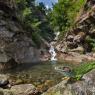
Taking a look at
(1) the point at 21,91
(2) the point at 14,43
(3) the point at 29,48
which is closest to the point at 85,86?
(1) the point at 21,91

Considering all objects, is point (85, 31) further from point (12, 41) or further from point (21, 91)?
point (21, 91)

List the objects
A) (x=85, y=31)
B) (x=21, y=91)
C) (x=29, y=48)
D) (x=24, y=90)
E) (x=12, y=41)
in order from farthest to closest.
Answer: (x=85, y=31)
(x=29, y=48)
(x=12, y=41)
(x=24, y=90)
(x=21, y=91)

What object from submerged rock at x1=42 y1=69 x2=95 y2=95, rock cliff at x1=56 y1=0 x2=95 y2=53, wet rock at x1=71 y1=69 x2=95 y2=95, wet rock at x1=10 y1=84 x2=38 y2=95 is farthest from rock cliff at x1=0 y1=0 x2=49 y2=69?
wet rock at x1=71 y1=69 x2=95 y2=95

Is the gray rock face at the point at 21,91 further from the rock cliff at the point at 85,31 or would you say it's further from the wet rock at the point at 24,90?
the rock cliff at the point at 85,31

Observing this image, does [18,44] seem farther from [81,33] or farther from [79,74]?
[79,74]

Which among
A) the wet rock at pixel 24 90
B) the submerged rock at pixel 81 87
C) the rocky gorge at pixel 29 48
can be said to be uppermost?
the rocky gorge at pixel 29 48

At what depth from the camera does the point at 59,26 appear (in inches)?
2576

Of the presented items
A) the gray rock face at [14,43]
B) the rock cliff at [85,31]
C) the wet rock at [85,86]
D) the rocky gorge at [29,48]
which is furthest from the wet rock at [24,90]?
the rock cliff at [85,31]

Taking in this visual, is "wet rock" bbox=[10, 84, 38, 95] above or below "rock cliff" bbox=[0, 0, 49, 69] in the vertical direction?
below

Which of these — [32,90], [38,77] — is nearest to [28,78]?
[38,77]

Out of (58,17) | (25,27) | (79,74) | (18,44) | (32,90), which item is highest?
(58,17)

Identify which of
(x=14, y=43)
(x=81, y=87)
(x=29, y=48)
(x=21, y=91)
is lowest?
(x=21, y=91)

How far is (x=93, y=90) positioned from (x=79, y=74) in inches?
47.1

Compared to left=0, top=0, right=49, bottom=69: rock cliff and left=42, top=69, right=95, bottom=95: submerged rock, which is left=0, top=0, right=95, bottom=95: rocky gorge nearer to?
left=0, top=0, right=49, bottom=69: rock cliff
